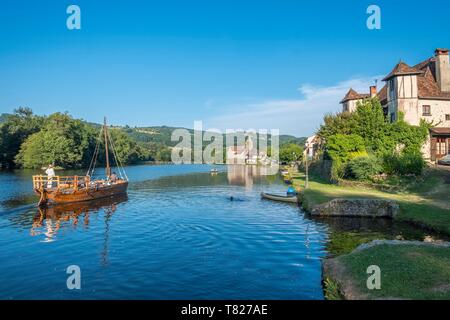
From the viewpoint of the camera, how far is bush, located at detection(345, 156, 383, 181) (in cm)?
3984

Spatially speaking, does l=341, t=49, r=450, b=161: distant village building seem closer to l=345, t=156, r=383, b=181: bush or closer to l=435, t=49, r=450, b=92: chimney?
l=435, t=49, r=450, b=92: chimney

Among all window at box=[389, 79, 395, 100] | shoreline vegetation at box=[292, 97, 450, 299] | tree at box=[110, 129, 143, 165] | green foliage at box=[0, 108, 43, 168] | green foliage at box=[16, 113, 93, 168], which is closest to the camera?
shoreline vegetation at box=[292, 97, 450, 299]

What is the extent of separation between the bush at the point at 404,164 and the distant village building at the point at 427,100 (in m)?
8.53

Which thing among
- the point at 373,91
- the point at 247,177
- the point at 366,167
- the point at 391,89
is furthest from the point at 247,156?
the point at 366,167

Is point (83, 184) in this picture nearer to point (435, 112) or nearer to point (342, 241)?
point (342, 241)

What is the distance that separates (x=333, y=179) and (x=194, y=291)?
35018mm

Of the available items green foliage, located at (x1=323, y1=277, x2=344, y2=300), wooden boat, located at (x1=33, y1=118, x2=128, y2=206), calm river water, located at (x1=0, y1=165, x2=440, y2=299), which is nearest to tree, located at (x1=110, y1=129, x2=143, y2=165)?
wooden boat, located at (x1=33, y1=118, x2=128, y2=206)

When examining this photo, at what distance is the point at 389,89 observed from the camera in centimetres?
4806

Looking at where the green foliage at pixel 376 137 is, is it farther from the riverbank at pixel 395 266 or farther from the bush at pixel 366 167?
the riverbank at pixel 395 266

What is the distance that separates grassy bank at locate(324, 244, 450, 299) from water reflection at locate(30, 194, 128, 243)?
16.0m

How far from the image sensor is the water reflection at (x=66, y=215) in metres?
25.0

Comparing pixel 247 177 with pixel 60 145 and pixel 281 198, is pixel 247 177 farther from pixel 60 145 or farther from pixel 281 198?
pixel 60 145

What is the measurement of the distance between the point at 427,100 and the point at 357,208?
25.8 m
